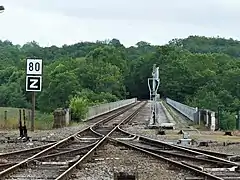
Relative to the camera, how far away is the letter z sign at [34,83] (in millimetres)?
26750

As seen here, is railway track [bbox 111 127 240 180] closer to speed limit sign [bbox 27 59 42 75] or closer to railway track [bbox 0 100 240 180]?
railway track [bbox 0 100 240 180]

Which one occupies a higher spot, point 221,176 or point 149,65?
point 149,65

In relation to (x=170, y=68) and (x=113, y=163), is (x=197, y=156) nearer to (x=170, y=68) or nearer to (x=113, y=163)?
(x=113, y=163)

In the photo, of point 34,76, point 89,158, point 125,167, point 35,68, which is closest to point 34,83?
point 34,76

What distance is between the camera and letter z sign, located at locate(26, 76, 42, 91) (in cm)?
2675

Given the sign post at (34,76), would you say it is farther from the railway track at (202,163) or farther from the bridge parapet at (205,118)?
the bridge parapet at (205,118)

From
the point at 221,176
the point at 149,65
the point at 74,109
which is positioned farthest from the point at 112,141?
the point at 149,65

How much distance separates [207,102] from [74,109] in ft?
205

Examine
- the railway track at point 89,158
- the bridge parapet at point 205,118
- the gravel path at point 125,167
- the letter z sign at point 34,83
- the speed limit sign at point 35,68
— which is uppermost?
the speed limit sign at point 35,68

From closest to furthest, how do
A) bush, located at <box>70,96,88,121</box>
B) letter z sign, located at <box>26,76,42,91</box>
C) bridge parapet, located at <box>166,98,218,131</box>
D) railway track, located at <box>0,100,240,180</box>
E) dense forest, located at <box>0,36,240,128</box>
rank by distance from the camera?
railway track, located at <box>0,100,240,180</box> → letter z sign, located at <box>26,76,42,91</box> → bridge parapet, located at <box>166,98,218,131</box> → bush, located at <box>70,96,88,121</box> → dense forest, located at <box>0,36,240,128</box>

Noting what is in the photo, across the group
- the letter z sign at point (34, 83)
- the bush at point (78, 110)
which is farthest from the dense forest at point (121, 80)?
the letter z sign at point (34, 83)

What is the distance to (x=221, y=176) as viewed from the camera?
1170 centimetres

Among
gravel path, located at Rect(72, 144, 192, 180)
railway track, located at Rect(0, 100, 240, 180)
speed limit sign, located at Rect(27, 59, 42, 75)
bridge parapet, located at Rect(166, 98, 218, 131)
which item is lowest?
gravel path, located at Rect(72, 144, 192, 180)

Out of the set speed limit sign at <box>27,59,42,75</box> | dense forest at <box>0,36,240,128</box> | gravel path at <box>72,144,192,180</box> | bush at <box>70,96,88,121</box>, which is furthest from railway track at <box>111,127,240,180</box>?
dense forest at <box>0,36,240,128</box>
